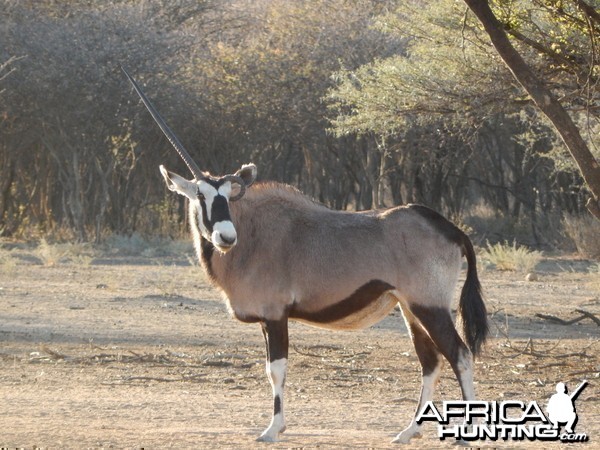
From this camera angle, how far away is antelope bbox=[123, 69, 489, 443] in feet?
27.8

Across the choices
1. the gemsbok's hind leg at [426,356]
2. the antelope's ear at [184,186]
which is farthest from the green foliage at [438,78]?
the antelope's ear at [184,186]

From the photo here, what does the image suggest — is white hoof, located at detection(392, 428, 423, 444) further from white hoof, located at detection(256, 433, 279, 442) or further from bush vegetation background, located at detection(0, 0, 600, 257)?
bush vegetation background, located at detection(0, 0, 600, 257)

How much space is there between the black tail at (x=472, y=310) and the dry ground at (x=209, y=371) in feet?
2.29

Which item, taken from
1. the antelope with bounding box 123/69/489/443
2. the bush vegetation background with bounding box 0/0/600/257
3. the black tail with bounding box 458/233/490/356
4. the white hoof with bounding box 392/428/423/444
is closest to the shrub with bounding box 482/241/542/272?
the bush vegetation background with bounding box 0/0/600/257

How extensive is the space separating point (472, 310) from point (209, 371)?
3958mm

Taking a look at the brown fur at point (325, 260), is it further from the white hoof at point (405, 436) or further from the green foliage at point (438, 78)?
the green foliage at point (438, 78)

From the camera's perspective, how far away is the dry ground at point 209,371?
348 inches

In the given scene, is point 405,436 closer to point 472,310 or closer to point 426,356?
point 426,356

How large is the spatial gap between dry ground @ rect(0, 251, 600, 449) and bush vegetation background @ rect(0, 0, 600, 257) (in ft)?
31.0

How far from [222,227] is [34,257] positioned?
780 inches

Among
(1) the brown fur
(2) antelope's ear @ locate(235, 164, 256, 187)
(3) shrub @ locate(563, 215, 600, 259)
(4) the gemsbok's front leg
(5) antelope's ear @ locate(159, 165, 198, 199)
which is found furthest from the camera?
(3) shrub @ locate(563, 215, 600, 259)

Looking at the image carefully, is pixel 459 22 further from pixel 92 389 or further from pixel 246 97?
pixel 246 97

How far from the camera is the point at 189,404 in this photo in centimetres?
1021

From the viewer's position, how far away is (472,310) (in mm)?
8969
